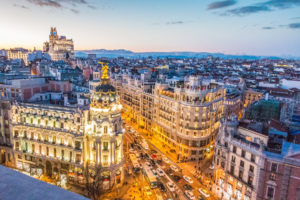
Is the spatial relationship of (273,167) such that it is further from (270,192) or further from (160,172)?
(160,172)

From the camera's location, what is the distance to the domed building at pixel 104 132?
62.0 m

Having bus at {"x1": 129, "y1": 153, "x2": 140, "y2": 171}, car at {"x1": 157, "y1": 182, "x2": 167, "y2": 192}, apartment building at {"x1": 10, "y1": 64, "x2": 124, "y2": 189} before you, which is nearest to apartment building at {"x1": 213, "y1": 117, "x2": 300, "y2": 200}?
car at {"x1": 157, "y1": 182, "x2": 167, "y2": 192}

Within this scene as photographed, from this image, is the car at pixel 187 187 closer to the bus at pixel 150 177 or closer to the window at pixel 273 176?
the bus at pixel 150 177

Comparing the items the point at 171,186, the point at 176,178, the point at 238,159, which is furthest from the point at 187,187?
the point at 238,159

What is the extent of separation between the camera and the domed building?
2442 inches

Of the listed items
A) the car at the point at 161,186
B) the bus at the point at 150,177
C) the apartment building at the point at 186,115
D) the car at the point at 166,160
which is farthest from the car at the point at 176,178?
the apartment building at the point at 186,115

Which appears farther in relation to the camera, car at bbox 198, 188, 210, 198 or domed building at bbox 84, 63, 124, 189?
car at bbox 198, 188, 210, 198

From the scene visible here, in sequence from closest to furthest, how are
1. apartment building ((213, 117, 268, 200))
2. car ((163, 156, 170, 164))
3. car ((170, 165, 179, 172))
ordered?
1. apartment building ((213, 117, 268, 200))
2. car ((170, 165, 179, 172))
3. car ((163, 156, 170, 164))

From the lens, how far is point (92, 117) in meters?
62.4

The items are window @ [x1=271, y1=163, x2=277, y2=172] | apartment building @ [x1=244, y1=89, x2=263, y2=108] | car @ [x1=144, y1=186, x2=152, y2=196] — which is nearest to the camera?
window @ [x1=271, y1=163, x2=277, y2=172]

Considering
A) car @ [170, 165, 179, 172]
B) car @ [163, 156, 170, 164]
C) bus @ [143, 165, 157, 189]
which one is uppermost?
bus @ [143, 165, 157, 189]

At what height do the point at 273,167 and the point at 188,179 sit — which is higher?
the point at 273,167

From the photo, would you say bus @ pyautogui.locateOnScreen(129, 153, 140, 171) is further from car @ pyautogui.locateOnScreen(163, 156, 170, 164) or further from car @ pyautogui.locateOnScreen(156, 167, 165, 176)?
car @ pyautogui.locateOnScreen(163, 156, 170, 164)

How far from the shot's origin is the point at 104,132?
6262 cm
